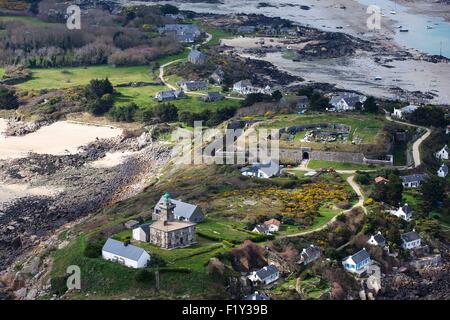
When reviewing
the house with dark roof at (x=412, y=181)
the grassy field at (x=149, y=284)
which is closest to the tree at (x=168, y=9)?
the house with dark roof at (x=412, y=181)

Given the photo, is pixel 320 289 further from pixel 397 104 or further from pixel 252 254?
pixel 397 104

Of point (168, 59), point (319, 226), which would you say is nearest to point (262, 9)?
point (168, 59)

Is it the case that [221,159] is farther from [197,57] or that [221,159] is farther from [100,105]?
[197,57]

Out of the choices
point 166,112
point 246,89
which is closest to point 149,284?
point 166,112

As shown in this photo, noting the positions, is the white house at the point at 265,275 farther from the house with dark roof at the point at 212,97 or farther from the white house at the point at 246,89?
the white house at the point at 246,89

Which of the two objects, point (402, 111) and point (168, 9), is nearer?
point (402, 111)

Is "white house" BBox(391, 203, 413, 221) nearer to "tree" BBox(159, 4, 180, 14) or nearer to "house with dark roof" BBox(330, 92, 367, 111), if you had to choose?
"house with dark roof" BBox(330, 92, 367, 111)
